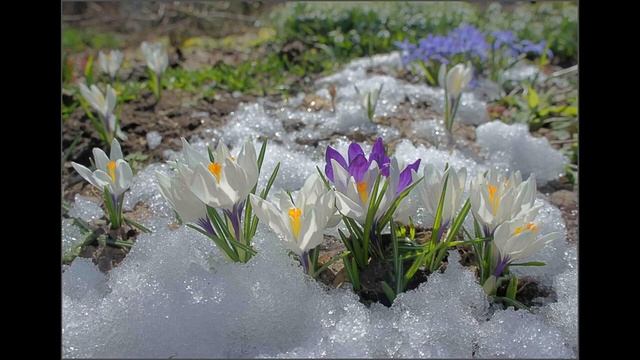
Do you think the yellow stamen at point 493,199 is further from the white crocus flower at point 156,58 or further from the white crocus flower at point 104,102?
the white crocus flower at point 156,58

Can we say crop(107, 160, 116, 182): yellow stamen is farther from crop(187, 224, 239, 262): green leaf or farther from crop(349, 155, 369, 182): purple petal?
crop(349, 155, 369, 182): purple petal

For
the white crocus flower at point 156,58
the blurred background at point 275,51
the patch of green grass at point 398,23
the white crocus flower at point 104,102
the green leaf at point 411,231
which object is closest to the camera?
the green leaf at point 411,231

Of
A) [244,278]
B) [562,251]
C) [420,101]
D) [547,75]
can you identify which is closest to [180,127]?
[420,101]

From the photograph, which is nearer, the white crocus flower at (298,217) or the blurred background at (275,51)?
the white crocus flower at (298,217)

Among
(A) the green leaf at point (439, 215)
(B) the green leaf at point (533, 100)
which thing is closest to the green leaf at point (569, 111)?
(B) the green leaf at point (533, 100)

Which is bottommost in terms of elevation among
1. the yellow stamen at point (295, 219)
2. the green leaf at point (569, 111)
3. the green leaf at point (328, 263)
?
the green leaf at point (328, 263)

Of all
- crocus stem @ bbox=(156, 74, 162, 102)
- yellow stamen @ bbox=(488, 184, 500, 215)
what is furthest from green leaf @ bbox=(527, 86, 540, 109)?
crocus stem @ bbox=(156, 74, 162, 102)
